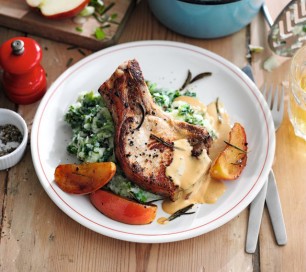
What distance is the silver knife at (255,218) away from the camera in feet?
9.37

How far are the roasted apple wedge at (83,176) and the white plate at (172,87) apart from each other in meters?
0.05

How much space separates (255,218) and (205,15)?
124 centimetres

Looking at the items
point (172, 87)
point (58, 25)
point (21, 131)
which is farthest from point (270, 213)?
point (58, 25)

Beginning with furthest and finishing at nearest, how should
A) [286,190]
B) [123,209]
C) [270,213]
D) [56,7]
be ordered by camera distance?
[56,7] → [286,190] → [270,213] → [123,209]

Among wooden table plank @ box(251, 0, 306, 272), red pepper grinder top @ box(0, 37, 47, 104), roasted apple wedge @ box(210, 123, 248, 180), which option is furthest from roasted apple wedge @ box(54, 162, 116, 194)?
wooden table plank @ box(251, 0, 306, 272)

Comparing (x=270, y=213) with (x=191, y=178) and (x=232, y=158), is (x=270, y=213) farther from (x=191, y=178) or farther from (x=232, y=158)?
(x=191, y=178)

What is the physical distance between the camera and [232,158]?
116 inches

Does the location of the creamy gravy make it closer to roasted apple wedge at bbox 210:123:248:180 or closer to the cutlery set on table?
roasted apple wedge at bbox 210:123:248:180

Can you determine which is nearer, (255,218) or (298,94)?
(255,218)

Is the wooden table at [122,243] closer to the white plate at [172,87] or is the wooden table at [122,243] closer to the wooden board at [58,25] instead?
the white plate at [172,87]

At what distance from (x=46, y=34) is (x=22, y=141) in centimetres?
90

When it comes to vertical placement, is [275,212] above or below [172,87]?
below

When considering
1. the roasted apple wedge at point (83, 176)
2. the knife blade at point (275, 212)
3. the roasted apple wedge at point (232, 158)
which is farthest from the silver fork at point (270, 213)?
the roasted apple wedge at point (83, 176)

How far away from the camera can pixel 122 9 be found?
372 centimetres
